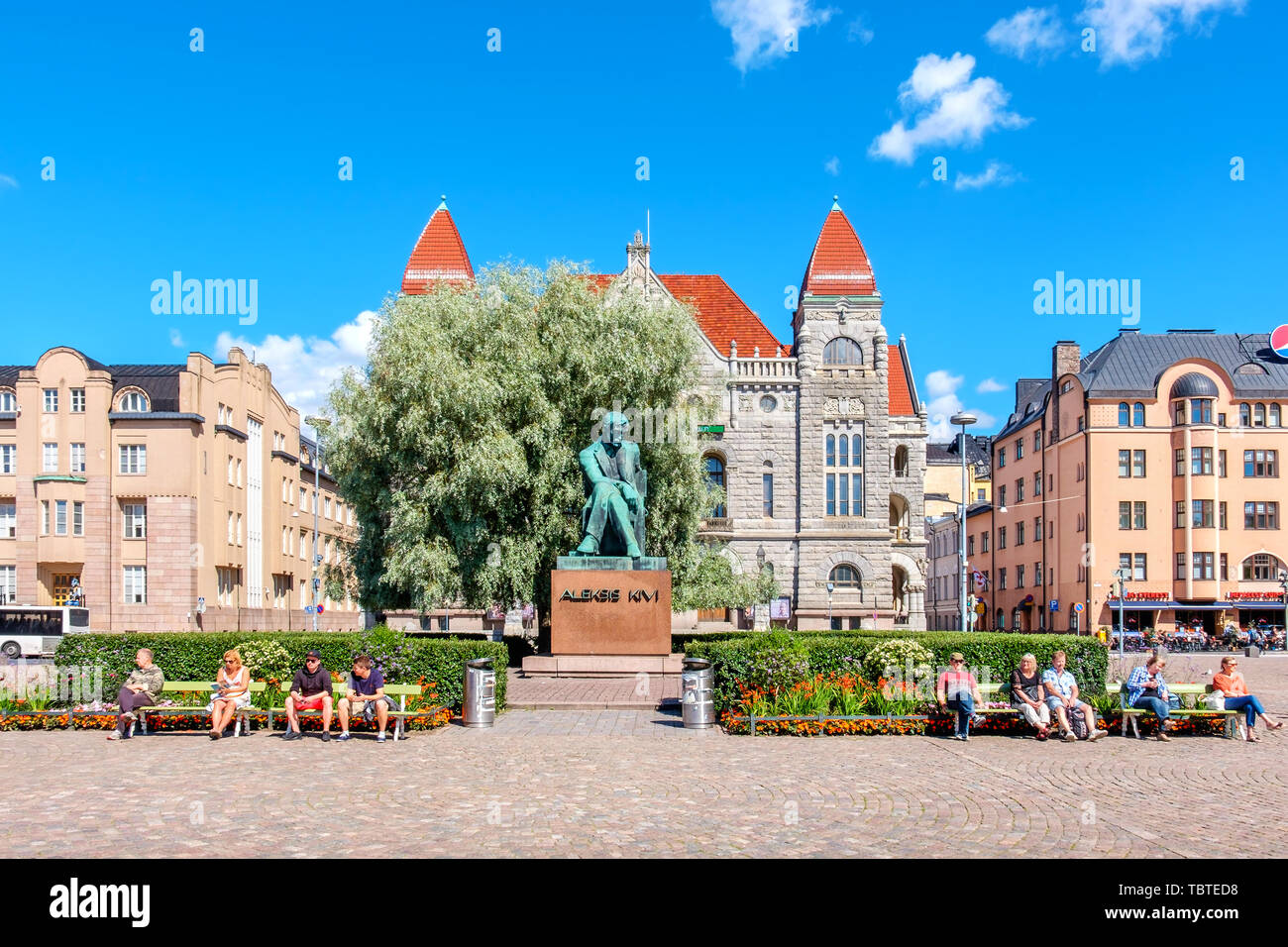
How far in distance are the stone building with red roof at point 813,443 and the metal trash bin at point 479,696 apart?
3831 centimetres

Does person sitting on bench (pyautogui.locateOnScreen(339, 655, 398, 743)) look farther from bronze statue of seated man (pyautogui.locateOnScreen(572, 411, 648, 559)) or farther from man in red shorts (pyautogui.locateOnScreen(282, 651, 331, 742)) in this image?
bronze statue of seated man (pyautogui.locateOnScreen(572, 411, 648, 559))

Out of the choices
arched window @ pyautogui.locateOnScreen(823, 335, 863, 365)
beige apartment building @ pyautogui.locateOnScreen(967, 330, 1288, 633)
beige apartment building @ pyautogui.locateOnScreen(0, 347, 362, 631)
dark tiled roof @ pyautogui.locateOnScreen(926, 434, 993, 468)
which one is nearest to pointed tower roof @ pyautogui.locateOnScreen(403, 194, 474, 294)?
beige apartment building @ pyautogui.locateOnScreen(0, 347, 362, 631)

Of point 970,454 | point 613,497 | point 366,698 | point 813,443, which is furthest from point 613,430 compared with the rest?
point 970,454

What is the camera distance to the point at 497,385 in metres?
29.1

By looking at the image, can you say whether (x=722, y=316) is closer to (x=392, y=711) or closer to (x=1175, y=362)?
(x=1175, y=362)

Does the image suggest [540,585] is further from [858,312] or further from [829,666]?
[858,312]

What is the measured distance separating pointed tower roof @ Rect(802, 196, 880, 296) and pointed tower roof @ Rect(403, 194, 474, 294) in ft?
53.9

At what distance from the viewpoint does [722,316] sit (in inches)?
2431

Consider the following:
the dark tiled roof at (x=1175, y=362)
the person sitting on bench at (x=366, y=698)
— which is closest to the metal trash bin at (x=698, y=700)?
the person sitting on bench at (x=366, y=698)

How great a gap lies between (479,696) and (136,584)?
40.3m

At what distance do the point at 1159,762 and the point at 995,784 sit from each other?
311 cm

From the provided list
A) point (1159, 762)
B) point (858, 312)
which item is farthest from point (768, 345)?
point (1159, 762)

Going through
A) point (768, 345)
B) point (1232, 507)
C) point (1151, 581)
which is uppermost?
point (768, 345)

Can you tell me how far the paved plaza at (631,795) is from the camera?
8.80m
